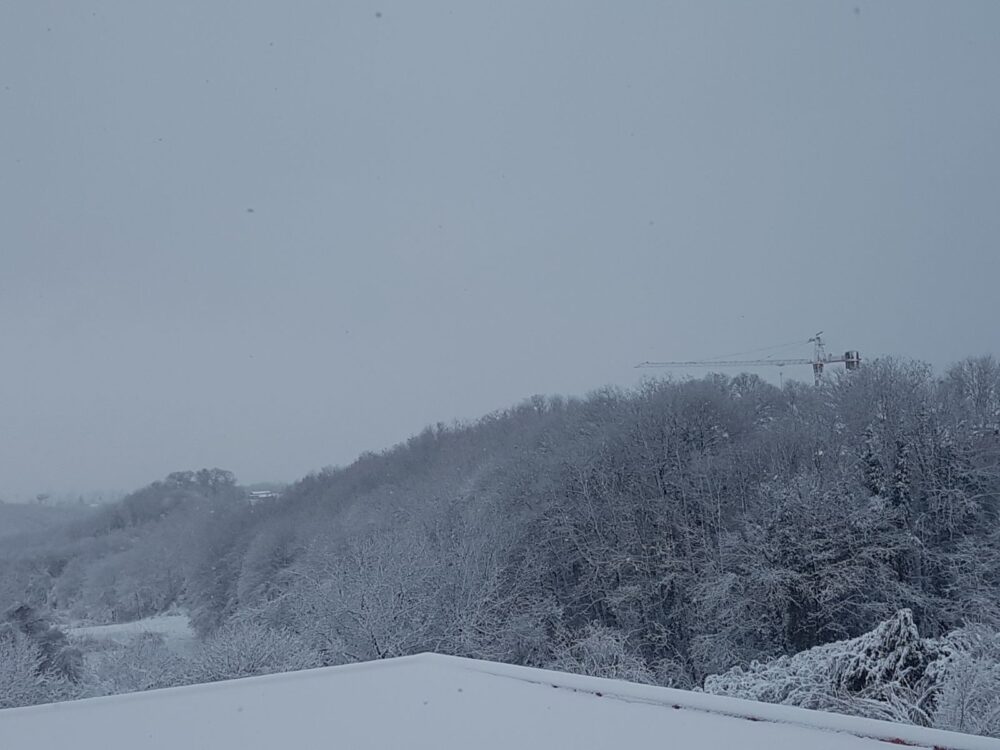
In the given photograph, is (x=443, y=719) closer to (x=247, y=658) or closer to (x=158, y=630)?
(x=247, y=658)

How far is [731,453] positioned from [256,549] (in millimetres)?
18023

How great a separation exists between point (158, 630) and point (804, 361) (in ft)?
131

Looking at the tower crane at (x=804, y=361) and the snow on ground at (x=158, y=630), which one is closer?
the snow on ground at (x=158, y=630)

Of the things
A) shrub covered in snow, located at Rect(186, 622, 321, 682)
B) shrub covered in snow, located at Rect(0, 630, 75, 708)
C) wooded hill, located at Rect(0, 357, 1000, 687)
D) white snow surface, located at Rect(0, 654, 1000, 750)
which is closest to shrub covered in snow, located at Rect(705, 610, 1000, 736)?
wooded hill, located at Rect(0, 357, 1000, 687)

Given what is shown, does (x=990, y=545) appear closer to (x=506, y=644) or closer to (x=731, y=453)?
(x=731, y=453)

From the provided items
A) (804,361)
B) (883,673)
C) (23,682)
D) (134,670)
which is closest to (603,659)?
(883,673)

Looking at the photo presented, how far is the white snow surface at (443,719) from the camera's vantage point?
2.07m

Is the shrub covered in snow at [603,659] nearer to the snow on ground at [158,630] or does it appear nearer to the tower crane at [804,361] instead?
the snow on ground at [158,630]

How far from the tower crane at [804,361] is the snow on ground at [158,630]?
107 feet

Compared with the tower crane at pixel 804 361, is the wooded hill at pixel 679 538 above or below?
below

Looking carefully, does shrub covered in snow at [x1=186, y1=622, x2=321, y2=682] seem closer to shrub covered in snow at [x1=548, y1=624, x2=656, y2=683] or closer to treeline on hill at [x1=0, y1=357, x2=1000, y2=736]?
treeline on hill at [x1=0, y1=357, x2=1000, y2=736]

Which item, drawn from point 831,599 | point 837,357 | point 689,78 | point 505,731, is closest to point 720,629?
point 831,599

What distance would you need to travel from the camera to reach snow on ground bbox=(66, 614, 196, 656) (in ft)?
80.8

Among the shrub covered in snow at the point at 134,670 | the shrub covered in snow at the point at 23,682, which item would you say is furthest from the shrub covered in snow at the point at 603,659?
the shrub covered in snow at the point at 23,682
